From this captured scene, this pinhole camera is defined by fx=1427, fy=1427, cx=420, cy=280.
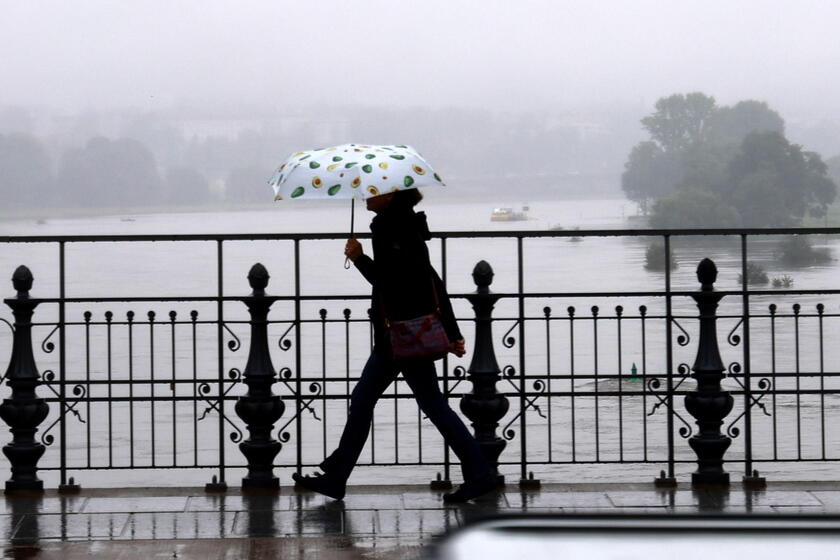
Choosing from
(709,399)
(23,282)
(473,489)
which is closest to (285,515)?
(473,489)

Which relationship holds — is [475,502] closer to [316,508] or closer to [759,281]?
[316,508]

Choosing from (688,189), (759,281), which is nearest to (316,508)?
(759,281)

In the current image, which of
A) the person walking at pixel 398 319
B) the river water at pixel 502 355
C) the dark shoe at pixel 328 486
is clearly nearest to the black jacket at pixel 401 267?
the person walking at pixel 398 319

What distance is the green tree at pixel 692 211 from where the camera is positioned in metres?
177

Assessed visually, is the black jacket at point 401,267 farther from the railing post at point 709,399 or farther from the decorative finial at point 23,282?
the decorative finial at point 23,282

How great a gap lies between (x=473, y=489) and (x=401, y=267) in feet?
3.48

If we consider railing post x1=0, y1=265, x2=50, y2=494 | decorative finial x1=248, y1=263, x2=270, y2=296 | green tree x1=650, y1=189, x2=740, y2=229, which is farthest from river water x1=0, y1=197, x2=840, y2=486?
railing post x1=0, y1=265, x2=50, y2=494

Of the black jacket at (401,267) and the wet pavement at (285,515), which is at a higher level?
the black jacket at (401,267)

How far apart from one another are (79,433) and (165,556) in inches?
3471

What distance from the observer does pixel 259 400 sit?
677 cm

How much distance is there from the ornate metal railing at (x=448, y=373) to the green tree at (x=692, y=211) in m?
→ 6.43

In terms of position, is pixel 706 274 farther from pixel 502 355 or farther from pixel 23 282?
pixel 502 355

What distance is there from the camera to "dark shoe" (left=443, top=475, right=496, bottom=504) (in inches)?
248

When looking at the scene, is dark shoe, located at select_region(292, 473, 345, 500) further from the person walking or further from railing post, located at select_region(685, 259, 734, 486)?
railing post, located at select_region(685, 259, 734, 486)
